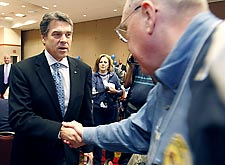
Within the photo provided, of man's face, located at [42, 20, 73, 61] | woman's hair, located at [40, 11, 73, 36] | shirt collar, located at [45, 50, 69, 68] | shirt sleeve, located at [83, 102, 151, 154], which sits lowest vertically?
shirt sleeve, located at [83, 102, 151, 154]

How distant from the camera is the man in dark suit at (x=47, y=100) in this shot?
1.89 m

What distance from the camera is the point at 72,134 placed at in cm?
164

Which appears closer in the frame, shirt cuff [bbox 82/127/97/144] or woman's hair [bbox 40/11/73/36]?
shirt cuff [bbox 82/127/97/144]

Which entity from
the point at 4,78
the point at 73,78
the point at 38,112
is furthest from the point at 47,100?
the point at 4,78

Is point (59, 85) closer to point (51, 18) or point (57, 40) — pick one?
point (57, 40)

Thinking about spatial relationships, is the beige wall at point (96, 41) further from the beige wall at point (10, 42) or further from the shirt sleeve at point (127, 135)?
the shirt sleeve at point (127, 135)

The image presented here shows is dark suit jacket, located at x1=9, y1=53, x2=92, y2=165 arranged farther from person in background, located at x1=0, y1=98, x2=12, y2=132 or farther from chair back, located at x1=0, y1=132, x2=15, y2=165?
A: person in background, located at x1=0, y1=98, x2=12, y2=132

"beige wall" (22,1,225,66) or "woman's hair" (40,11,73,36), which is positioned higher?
"beige wall" (22,1,225,66)

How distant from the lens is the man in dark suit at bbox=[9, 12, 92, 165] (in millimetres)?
1895

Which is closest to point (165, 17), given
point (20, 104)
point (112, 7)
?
point (20, 104)

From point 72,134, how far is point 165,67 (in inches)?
40.3

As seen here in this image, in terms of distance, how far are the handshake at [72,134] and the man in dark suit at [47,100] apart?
1 cm

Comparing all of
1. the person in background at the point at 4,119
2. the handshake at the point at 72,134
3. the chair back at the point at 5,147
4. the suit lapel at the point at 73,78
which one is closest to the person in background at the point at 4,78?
the person in background at the point at 4,119

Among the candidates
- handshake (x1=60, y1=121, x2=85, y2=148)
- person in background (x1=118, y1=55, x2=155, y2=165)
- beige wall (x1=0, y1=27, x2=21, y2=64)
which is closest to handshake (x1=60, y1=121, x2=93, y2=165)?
handshake (x1=60, y1=121, x2=85, y2=148)
